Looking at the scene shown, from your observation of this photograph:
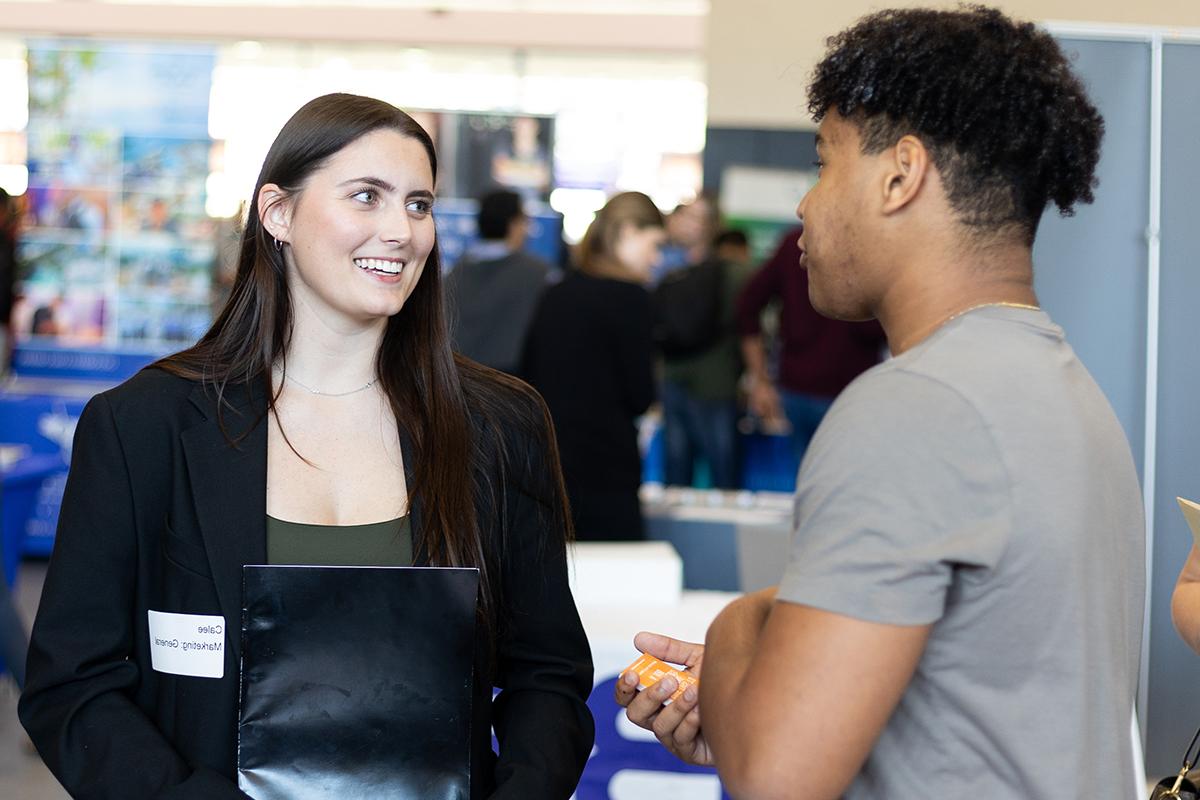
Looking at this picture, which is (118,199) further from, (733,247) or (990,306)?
(990,306)

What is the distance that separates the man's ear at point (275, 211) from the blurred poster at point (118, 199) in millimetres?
6476

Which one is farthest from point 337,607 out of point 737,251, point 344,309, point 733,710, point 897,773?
Result: point 737,251

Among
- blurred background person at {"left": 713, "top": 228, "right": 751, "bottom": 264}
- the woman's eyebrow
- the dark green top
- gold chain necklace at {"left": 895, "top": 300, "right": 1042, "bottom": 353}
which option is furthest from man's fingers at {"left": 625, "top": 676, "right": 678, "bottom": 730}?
blurred background person at {"left": 713, "top": 228, "right": 751, "bottom": 264}

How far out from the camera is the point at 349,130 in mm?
1903

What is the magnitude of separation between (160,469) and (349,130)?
529mm

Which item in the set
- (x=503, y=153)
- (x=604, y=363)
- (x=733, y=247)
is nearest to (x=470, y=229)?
(x=503, y=153)

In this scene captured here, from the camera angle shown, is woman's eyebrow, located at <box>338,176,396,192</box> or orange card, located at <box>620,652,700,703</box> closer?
orange card, located at <box>620,652,700,703</box>

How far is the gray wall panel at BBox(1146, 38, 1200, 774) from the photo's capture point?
10.4 ft

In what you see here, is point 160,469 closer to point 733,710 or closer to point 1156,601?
point 733,710

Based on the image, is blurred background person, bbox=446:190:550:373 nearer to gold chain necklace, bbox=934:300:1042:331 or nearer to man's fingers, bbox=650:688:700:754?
man's fingers, bbox=650:688:700:754

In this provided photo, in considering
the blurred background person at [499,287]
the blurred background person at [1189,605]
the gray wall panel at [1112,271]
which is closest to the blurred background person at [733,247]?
the blurred background person at [499,287]

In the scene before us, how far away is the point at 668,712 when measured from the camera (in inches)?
61.2

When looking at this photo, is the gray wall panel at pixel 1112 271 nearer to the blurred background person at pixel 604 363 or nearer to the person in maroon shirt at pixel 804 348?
the blurred background person at pixel 604 363

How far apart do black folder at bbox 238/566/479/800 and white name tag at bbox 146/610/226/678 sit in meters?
0.06
